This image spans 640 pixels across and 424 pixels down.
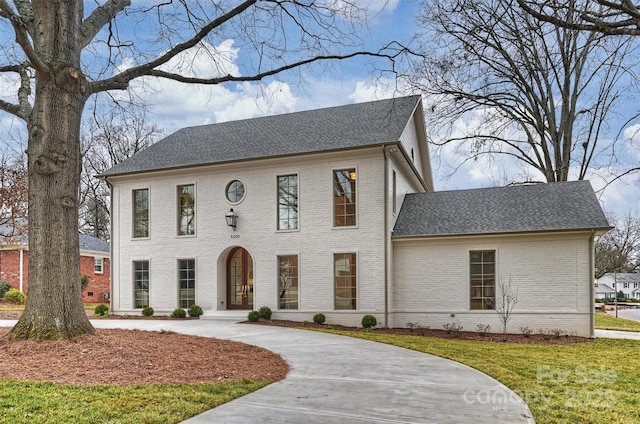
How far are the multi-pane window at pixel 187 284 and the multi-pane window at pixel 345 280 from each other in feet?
17.5

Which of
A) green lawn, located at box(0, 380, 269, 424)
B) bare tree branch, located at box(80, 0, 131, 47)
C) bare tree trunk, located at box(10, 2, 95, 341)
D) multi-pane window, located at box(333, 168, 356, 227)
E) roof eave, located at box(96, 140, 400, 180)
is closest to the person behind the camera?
green lawn, located at box(0, 380, 269, 424)

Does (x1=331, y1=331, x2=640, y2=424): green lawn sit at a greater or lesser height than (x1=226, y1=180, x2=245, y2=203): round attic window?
lesser

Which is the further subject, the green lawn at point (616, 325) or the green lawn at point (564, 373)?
the green lawn at point (616, 325)

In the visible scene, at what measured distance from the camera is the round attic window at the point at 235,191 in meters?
16.6

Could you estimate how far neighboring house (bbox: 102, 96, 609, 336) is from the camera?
13.9 m

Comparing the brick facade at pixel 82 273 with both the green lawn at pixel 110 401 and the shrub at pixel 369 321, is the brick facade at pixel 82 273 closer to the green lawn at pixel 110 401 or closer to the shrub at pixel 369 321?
the shrub at pixel 369 321

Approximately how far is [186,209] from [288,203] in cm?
409

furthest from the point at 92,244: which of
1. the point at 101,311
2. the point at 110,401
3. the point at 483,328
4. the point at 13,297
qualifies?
the point at 110,401

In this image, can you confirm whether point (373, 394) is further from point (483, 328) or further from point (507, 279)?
point (507, 279)

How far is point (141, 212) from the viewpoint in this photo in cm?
1797

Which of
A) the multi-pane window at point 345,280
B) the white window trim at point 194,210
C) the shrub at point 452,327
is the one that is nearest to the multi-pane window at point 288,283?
the multi-pane window at point 345,280

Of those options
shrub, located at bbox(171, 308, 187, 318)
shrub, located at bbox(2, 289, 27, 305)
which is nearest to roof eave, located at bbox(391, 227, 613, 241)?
shrub, located at bbox(171, 308, 187, 318)

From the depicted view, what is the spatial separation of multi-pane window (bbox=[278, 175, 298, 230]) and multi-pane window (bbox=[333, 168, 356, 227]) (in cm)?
142

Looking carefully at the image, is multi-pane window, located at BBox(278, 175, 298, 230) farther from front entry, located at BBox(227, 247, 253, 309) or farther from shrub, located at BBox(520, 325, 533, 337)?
shrub, located at BBox(520, 325, 533, 337)
